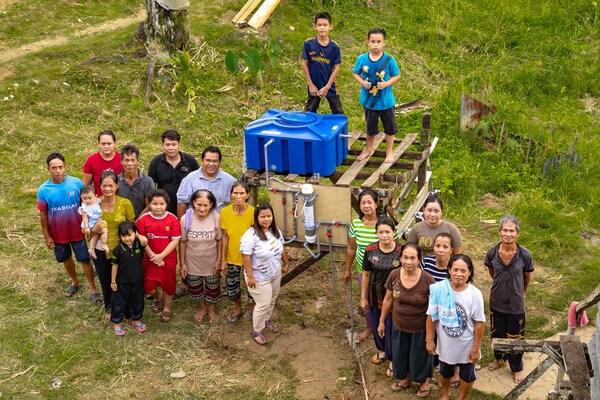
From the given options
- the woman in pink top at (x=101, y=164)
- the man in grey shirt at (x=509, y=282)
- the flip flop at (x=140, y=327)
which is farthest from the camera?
the woman in pink top at (x=101, y=164)

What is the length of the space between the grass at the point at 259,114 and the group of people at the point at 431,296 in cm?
52

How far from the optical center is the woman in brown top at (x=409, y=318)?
5543 mm

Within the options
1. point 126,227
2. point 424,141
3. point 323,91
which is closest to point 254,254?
point 126,227

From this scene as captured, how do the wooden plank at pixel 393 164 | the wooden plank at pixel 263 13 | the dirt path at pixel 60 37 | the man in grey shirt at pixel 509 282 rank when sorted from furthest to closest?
the wooden plank at pixel 263 13 < the dirt path at pixel 60 37 < the wooden plank at pixel 393 164 < the man in grey shirt at pixel 509 282

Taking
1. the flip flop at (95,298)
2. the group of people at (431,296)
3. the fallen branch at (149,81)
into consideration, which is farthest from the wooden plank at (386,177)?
the fallen branch at (149,81)

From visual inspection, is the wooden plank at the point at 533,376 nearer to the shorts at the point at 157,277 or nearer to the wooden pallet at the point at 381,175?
the wooden pallet at the point at 381,175

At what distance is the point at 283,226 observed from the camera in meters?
6.84

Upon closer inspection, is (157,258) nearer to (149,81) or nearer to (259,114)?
(259,114)

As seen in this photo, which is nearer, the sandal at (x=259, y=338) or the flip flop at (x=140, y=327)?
the sandal at (x=259, y=338)

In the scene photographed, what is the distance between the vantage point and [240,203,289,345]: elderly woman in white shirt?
6234 millimetres

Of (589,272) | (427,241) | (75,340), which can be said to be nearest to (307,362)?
(427,241)

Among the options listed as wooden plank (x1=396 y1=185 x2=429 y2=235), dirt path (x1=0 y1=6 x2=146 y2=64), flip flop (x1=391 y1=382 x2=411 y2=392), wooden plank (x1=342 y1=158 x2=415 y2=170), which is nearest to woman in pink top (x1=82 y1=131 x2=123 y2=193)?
wooden plank (x1=342 y1=158 x2=415 y2=170)

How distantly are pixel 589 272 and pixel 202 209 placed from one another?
4155 mm

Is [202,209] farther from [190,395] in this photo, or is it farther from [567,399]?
[567,399]
